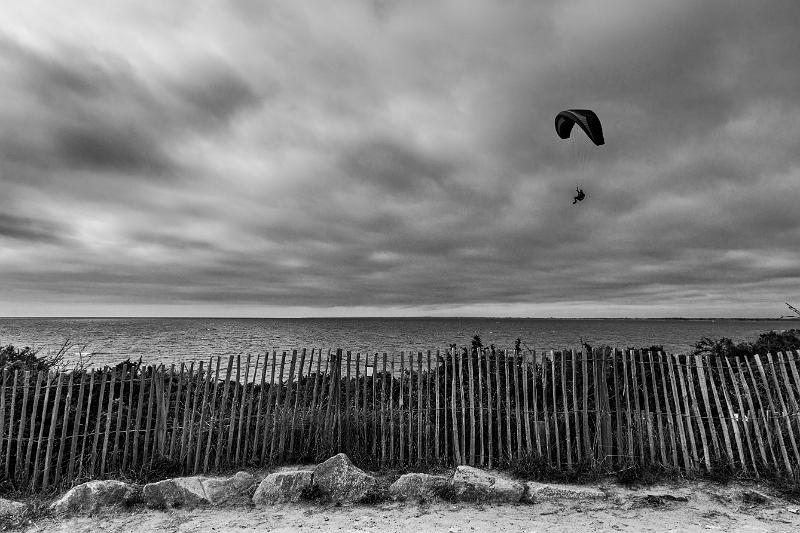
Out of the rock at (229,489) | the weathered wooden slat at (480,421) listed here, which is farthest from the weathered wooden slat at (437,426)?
the rock at (229,489)

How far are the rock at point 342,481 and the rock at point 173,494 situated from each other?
55.9 inches

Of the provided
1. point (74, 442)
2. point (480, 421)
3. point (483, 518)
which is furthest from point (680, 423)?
point (74, 442)

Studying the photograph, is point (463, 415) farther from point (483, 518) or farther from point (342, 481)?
point (342, 481)

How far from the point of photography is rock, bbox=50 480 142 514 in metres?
5.43

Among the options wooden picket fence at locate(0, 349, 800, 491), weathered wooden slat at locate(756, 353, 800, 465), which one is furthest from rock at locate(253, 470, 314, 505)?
weathered wooden slat at locate(756, 353, 800, 465)

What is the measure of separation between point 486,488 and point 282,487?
8.40 feet

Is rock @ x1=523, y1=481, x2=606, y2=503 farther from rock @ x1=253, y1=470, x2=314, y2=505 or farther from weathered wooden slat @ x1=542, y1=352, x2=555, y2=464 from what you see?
rock @ x1=253, y1=470, x2=314, y2=505

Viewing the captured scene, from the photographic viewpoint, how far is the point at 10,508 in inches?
210

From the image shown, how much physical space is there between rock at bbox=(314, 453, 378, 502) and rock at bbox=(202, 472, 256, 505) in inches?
34.8

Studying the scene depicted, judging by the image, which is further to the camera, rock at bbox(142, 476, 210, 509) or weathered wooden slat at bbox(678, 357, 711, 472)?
weathered wooden slat at bbox(678, 357, 711, 472)

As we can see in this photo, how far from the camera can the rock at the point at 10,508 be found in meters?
5.29

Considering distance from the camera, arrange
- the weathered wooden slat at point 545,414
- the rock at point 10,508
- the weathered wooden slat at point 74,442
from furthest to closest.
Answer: the weathered wooden slat at point 545,414 < the weathered wooden slat at point 74,442 < the rock at point 10,508

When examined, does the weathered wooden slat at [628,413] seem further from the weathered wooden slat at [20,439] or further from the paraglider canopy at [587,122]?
the weathered wooden slat at [20,439]

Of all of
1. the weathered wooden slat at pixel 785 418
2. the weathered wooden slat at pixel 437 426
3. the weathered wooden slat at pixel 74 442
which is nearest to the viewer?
the weathered wooden slat at pixel 785 418
